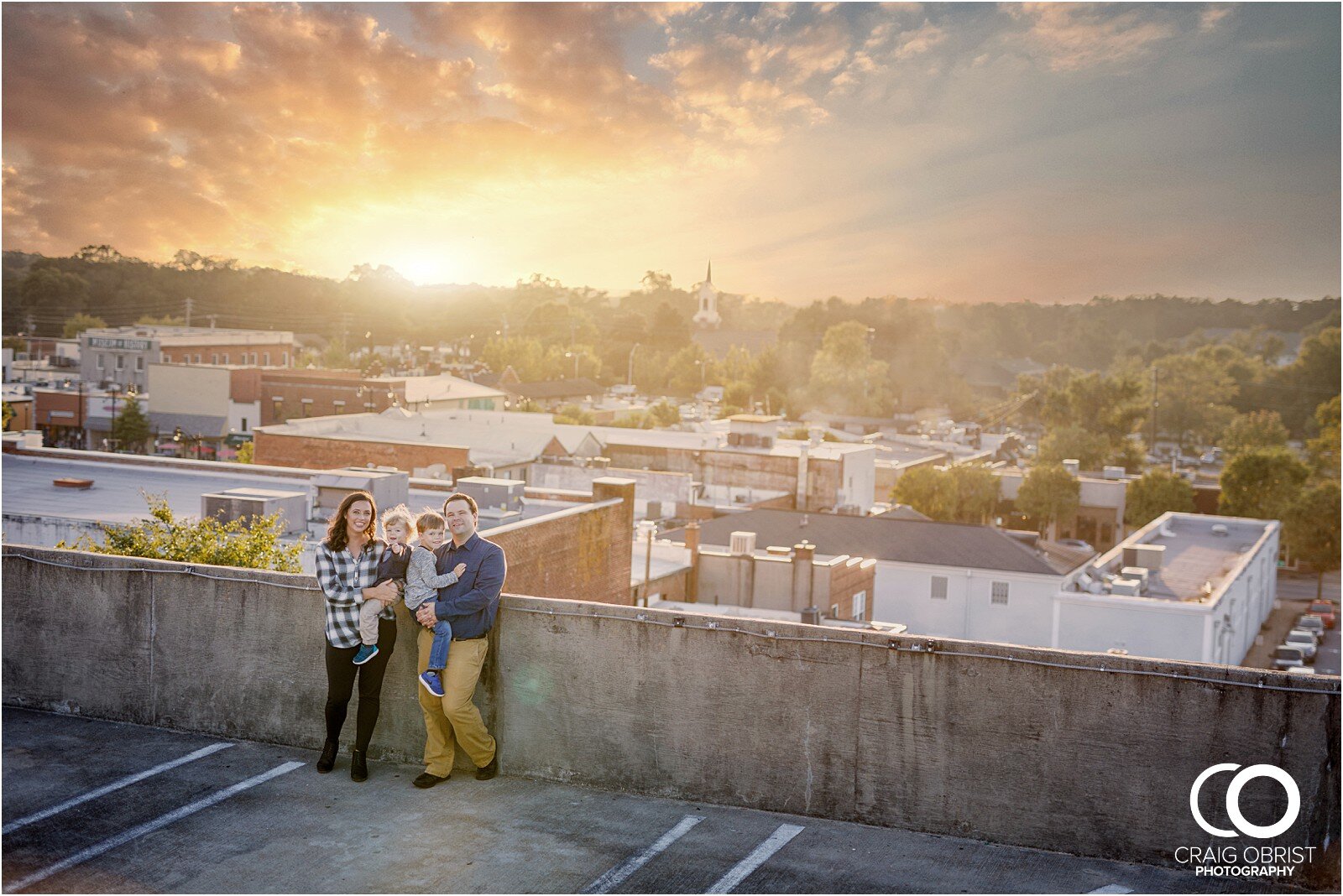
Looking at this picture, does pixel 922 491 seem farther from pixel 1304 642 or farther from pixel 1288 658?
pixel 1288 658

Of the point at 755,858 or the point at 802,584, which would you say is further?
the point at 802,584

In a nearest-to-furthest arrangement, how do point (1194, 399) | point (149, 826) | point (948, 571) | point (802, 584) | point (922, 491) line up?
point (149, 826) → point (802, 584) → point (948, 571) → point (922, 491) → point (1194, 399)

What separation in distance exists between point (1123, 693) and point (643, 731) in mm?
2332

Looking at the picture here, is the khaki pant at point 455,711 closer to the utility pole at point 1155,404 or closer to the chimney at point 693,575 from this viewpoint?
the chimney at point 693,575

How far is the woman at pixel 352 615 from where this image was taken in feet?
19.4

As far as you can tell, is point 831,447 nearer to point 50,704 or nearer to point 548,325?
point 50,704

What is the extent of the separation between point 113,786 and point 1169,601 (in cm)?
2761

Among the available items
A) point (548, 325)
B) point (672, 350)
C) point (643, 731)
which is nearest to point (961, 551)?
point (643, 731)

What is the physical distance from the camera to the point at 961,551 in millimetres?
34875

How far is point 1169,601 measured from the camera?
2886 cm

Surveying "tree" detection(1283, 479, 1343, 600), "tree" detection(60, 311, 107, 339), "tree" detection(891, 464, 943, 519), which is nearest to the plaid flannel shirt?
"tree" detection(891, 464, 943, 519)

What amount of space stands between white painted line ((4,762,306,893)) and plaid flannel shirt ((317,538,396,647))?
85cm

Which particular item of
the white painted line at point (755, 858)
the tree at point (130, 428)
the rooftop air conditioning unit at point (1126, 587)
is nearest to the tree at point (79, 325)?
the tree at point (130, 428)

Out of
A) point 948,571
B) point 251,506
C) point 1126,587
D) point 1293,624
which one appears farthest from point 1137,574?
point 251,506
